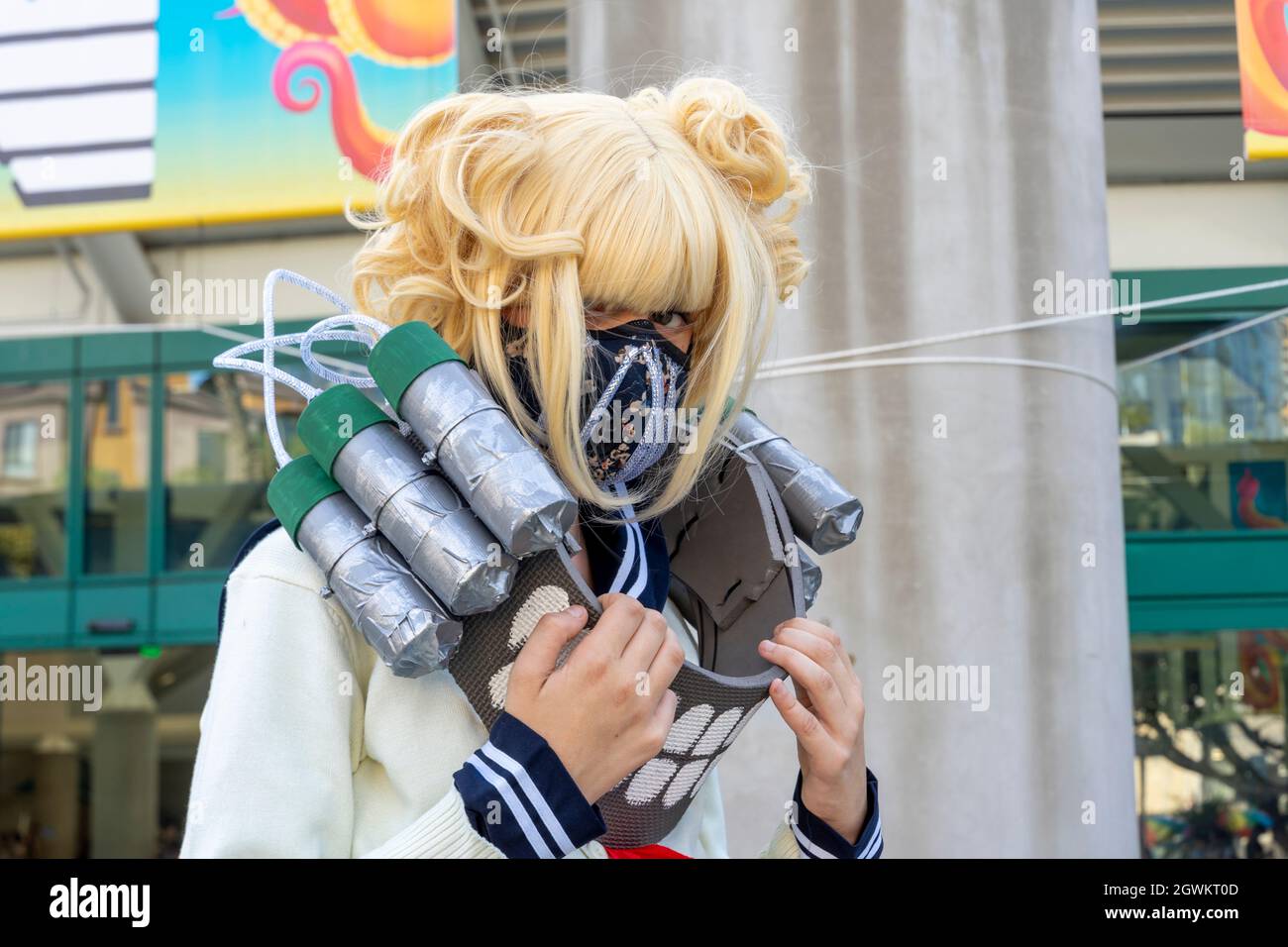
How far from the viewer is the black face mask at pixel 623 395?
158 cm

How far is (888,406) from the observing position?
314 centimetres

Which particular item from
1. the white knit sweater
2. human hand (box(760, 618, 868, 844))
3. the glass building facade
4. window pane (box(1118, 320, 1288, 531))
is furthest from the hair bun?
window pane (box(1118, 320, 1288, 531))

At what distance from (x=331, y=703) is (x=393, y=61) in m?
6.42

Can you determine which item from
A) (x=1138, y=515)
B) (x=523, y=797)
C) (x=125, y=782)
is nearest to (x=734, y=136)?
(x=523, y=797)

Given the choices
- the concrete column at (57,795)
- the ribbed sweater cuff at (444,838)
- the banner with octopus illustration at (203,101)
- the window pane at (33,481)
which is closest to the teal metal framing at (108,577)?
the window pane at (33,481)

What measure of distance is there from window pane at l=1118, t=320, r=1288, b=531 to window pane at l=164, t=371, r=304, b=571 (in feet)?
25.2

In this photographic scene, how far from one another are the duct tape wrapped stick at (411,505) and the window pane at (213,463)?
1091cm

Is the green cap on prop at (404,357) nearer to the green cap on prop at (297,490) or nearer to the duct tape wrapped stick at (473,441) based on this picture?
the duct tape wrapped stick at (473,441)

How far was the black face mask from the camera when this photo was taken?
1.58 m

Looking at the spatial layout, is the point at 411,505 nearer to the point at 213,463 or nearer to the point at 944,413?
the point at 944,413

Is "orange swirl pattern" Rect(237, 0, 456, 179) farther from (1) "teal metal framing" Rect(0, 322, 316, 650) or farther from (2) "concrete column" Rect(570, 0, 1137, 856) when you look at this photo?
(1) "teal metal framing" Rect(0, 322, 316, 650)

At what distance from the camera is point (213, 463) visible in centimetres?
1223

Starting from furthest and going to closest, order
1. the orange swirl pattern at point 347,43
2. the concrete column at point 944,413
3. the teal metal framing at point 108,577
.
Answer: the teal metal framing at point 108,577, the orange swirl pattern at point 347,43, the concrete column at point 944,413

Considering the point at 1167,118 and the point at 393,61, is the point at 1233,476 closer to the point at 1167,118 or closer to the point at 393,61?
the point at 1167,118
